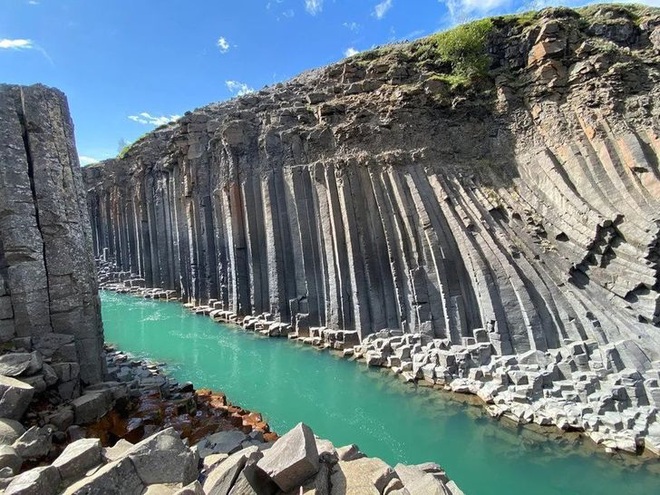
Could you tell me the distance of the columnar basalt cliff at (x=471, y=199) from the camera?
438 inches

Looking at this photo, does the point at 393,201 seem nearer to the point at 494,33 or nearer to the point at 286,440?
the point at 494,33

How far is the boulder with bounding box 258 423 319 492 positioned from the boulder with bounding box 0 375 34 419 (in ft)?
15.8

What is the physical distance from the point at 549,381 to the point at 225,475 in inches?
345

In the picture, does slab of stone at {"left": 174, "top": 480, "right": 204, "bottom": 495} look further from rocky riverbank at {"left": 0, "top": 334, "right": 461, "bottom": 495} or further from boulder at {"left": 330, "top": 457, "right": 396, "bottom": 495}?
boulder at {"left": 330, "top": 457, "right": 396, "bottom": 495}

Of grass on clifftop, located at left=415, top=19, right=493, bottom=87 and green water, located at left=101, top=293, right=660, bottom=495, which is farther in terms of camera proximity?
grass on clifftop, located at left=415, top=19, right=493, bottom=87

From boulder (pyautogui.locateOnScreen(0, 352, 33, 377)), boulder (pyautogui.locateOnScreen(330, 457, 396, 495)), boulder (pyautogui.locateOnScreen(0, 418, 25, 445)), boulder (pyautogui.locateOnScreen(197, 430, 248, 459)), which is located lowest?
boulder (pyautogui.locateOnScreen(197, 430, 248, 459))

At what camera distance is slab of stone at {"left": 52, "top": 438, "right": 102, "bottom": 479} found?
4.58 meters

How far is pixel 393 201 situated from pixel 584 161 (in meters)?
7.02

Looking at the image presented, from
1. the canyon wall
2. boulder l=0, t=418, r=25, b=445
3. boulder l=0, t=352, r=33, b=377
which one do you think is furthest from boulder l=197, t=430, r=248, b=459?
the canyon wall

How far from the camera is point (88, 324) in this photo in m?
9.30

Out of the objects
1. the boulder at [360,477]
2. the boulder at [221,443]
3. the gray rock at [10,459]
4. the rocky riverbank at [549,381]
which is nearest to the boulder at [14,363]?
the gray rock at [10,459]

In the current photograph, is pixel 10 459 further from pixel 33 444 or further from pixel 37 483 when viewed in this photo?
pixel 37 483

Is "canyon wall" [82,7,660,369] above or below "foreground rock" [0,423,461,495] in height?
above

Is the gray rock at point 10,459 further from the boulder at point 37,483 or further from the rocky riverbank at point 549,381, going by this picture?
the rocky riverbank at point 549,381
